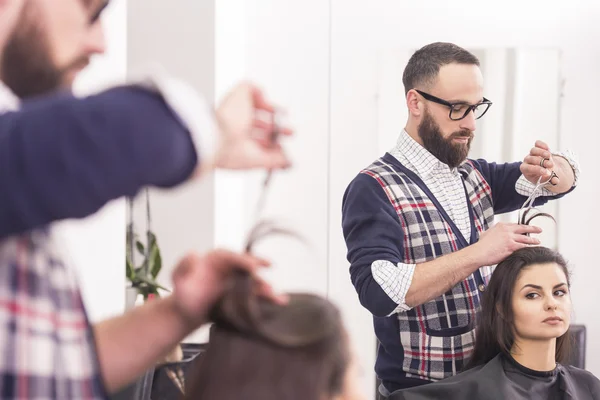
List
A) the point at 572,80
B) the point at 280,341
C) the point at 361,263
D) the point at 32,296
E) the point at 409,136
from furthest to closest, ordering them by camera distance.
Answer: the point at 572,80 → the point at 409,136 → the point at 361,263 → the point at 280,341 → the point at 32,296

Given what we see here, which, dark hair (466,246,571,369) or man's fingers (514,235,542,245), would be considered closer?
man's fingers (514,235,542,245)

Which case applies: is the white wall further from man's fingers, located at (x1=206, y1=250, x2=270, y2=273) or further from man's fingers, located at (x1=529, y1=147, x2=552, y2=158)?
man's fingers, located at (x1=529, y1=147, x2=552, y2=158)

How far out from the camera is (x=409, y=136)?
249 cm

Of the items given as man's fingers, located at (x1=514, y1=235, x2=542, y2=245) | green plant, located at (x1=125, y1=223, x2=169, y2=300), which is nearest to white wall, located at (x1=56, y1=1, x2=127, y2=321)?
green plant, located at (x1=125, y1=223, x2=169, y2=300)

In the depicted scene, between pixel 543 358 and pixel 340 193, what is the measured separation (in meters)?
2.18

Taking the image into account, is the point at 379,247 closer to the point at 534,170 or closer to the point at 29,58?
the point at 534,170

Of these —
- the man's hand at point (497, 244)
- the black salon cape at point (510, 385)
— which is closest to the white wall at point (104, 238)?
the black salon cape at point (510, 385)

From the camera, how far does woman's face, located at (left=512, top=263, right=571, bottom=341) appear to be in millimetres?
2467

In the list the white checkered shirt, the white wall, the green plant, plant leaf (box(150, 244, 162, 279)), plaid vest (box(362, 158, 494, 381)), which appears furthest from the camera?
plant leaf (box(150, 244, 162, 279))

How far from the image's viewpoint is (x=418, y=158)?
2426 millimetres

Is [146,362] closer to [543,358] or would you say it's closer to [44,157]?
[44,157]

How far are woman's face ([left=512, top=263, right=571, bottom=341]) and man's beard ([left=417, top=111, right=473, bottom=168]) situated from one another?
0.44 meters

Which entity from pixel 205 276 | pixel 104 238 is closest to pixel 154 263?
pixel 104 238

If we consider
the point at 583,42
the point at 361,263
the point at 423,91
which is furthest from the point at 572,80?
the point at 361,263
